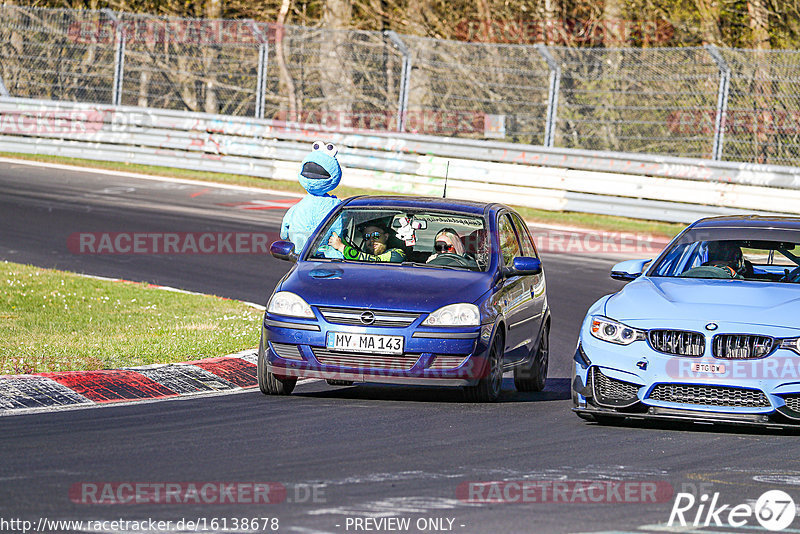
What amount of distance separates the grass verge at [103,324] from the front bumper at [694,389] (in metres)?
3.64

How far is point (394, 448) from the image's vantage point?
791 cm

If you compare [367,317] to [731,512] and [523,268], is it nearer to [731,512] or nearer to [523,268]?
[523,268]

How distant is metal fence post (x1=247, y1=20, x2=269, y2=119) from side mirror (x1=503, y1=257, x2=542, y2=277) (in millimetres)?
16999

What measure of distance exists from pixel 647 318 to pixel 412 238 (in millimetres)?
2592

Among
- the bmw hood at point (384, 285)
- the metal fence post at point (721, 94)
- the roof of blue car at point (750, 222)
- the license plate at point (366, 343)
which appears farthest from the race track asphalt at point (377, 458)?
the metal fence post at point (721, 94)

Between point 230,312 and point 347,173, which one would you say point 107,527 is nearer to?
point 230,312

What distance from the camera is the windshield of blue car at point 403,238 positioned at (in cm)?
1067

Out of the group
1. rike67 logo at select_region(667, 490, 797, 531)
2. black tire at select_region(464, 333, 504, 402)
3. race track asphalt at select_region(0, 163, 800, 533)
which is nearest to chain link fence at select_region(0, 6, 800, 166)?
race track asphalt at select_region(0, 163, 800, 533)

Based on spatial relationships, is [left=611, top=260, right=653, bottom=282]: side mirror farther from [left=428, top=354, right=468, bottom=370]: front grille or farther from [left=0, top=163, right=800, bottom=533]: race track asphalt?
[left=428, top=354, right=468, bottom=370]: front grille

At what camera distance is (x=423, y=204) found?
10.9m

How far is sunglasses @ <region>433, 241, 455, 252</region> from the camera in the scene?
35.6 feet

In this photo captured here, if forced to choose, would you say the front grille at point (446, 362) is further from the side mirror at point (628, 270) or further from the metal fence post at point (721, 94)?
the metal fence post at point (721, 94)

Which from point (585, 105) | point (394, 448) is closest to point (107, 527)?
point (394, 448)

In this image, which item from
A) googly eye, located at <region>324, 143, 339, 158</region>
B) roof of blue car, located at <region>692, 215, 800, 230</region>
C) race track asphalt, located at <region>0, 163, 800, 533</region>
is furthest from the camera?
googly eye, located at <region>324, 143, 339, 158</region>
